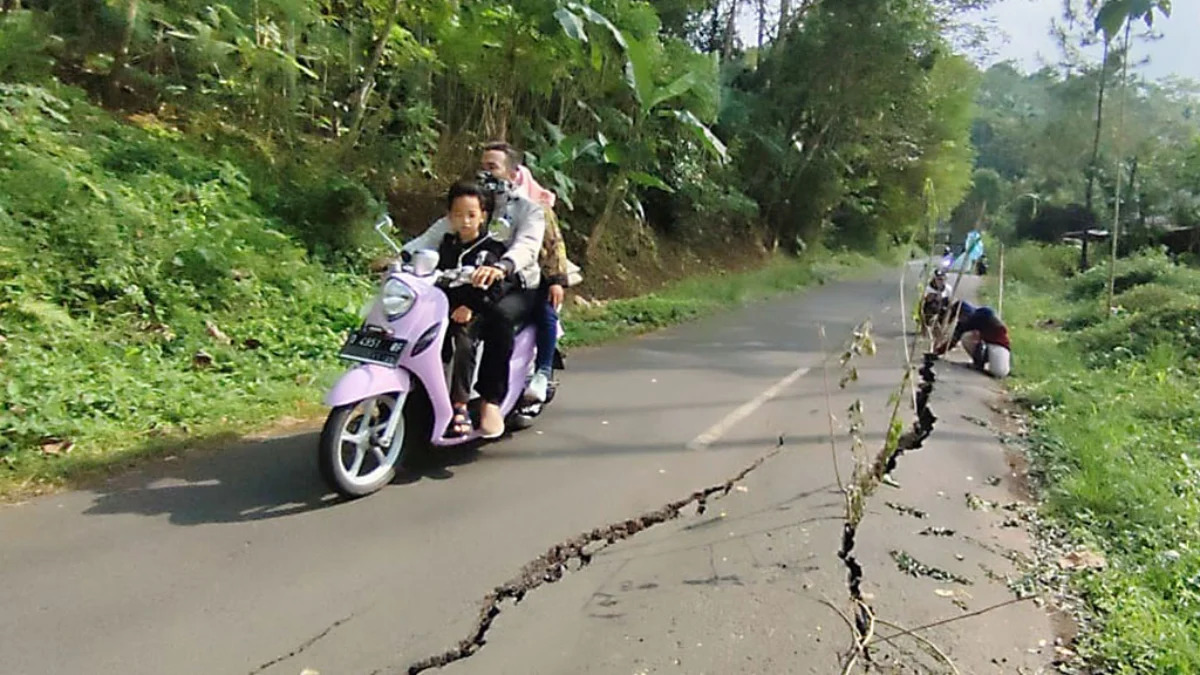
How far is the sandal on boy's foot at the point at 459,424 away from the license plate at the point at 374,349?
0.56 meters

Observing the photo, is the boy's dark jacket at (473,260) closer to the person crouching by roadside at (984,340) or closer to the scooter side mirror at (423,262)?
the scooter side mirror at (423,262)

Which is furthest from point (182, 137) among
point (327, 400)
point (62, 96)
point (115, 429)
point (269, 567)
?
point (269, 567)

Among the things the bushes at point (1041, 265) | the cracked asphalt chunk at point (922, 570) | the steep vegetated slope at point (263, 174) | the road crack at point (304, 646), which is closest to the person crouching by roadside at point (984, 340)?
the steep vegetated slope at point (263, 174)

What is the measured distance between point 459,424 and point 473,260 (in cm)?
94

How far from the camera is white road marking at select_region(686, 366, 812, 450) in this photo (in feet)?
18.6

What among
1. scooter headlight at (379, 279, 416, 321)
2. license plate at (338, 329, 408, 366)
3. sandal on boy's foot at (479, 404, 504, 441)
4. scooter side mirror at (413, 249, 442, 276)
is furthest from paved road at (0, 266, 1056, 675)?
scooter side mirror at (413, 249, 442, 276)

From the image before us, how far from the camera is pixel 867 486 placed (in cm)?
390

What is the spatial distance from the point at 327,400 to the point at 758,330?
8275 millimetres

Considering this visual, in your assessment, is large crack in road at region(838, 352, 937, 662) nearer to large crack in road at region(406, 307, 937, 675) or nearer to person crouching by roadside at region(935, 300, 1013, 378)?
large crack in road at region(406, 307, 937, 675)

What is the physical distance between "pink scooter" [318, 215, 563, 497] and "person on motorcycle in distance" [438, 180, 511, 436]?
9cm

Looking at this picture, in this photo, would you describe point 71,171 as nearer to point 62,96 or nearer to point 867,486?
point 62,96

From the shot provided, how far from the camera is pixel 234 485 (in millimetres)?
4328

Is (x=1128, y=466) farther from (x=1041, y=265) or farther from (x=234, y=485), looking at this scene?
(x=1041, y=265)

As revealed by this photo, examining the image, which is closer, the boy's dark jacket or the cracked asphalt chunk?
the cracked asphalt chunk
